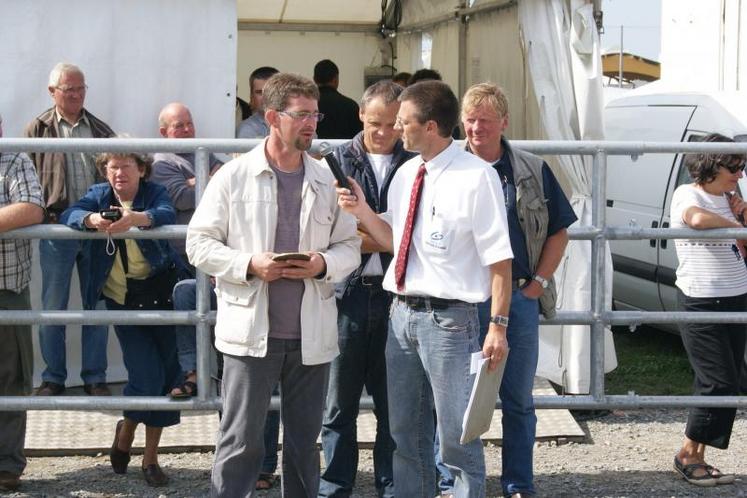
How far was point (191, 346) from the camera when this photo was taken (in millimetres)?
5758

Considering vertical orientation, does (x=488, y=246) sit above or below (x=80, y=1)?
below

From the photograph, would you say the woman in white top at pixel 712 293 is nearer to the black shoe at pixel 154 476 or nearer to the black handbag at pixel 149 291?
the black handbag at pixel 149 291

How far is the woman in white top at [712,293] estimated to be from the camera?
596 centimetres

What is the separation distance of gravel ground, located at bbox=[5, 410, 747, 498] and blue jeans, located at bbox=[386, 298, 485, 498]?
3.76ft

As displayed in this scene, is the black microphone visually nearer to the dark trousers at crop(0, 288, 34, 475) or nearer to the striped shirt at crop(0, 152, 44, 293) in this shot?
the striped shirt at crop(0, 152, 44, 293)

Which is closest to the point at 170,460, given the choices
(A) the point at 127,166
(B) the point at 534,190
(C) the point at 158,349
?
(C) the point at 158,349

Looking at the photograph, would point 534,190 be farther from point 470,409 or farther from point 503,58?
point 503,58

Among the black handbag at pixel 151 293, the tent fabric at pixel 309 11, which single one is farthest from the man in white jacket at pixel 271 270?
the tent fabric at pixel 309 11

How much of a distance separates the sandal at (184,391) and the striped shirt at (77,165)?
5.75 ft

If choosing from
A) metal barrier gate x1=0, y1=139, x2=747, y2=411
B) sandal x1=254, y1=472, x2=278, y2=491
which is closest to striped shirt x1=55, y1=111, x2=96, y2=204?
metal barrier gate x1=0, y1=139, x2=747, y2=411

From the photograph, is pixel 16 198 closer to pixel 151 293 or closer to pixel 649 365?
pixel 151 293

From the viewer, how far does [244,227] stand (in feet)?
15.1

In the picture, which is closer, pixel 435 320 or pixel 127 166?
pixel 435 320

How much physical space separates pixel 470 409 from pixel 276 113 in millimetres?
1324
